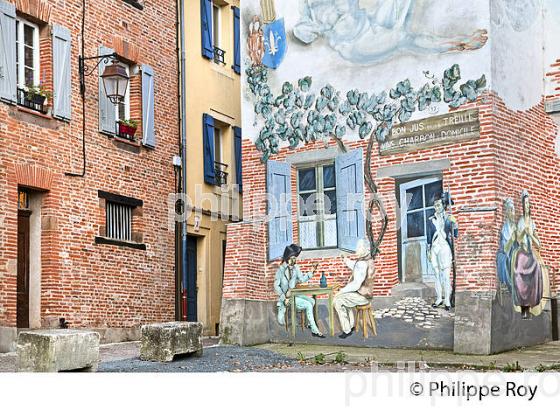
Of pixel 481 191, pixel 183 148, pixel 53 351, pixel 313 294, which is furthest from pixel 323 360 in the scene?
pixel 183 148

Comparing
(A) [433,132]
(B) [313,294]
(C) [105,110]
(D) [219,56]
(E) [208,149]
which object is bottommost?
(B) [313,294]

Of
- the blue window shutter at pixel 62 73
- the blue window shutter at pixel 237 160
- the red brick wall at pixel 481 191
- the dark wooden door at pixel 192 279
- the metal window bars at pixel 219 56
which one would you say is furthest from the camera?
the blue window shutter at pixel 237 160

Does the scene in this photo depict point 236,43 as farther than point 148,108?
Yes

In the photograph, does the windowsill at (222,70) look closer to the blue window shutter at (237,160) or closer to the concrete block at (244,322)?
the blue window shutter at (237,160)

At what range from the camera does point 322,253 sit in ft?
50.8

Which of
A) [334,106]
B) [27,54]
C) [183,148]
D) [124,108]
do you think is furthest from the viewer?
[183,148]

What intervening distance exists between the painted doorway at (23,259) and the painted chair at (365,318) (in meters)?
5.14

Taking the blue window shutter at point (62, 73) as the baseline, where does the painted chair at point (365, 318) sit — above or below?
below

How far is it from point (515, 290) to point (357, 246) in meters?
2.50

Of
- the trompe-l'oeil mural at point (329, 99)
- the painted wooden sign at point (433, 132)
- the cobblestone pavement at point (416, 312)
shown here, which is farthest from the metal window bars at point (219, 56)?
the cobblestone pavement at point (416, 312)

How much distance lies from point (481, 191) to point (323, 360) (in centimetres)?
332

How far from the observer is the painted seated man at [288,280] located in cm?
1558

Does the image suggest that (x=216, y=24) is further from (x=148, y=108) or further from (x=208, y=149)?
(x=148, y=108)

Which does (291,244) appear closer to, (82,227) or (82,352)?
(82,227)
